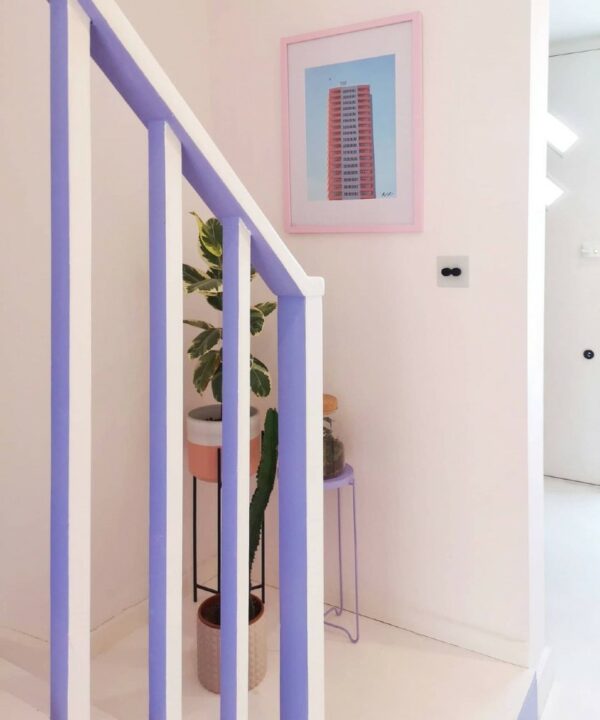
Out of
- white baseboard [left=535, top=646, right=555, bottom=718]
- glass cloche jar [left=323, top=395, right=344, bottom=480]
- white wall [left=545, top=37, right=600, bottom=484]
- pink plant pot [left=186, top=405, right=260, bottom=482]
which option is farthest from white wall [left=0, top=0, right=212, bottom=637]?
white wall [left=545, top=37, right=600, bottom=484]

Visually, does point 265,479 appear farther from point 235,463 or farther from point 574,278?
point 574,278

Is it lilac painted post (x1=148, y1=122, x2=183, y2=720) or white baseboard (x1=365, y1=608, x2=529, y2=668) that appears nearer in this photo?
lilac painted post (x1=148, y1=122, x2=183, y2=720)

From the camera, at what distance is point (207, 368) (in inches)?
79.8

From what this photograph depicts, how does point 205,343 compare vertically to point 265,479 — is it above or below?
above

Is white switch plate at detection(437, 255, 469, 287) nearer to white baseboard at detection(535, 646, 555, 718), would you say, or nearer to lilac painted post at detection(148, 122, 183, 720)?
white baseboard at detection(535, 646, 555, 718)

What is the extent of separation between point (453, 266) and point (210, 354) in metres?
0.72

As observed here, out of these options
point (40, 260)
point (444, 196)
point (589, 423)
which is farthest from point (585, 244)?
point (40, 260)

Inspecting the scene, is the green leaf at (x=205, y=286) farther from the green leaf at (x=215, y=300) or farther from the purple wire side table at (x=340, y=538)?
the purple wire side table at (x=340, y=538)

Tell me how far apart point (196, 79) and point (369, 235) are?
78 cm

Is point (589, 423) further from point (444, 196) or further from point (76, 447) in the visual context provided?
point (76, 447)

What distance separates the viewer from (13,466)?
6.30 feet

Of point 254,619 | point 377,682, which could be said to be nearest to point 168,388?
point 254,619

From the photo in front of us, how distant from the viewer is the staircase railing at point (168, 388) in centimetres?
81

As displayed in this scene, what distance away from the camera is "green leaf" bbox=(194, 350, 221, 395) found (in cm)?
201
